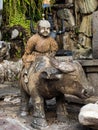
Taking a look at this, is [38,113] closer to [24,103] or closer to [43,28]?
[24,103]

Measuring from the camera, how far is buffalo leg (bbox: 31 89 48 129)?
3971 mm

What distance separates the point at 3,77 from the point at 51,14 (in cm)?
509

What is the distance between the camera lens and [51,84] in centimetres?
391

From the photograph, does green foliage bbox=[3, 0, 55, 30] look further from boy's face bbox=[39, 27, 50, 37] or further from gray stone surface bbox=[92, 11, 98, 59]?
boy's face bbox=[39, 27, 50, 37]

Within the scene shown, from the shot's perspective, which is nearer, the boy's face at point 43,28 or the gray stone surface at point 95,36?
the boy's face at point 43,28

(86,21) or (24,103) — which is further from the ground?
(86,21)

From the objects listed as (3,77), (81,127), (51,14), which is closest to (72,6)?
(51,14)

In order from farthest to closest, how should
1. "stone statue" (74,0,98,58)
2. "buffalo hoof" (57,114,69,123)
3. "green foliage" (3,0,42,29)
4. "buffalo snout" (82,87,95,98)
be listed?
"green foliage" (3,0,42,29)
"stone statue" (74,0,98,58)
"buffalo hoof" (57,114,69,123)
"buffalo snout" (82,87,95,98)

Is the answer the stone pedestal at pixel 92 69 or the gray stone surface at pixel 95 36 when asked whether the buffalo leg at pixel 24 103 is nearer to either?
the stone pedestal at pixel 92 69

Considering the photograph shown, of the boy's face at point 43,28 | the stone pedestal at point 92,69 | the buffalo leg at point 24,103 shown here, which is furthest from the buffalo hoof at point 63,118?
the boy's face at point 43,28

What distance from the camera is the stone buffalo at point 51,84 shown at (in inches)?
145

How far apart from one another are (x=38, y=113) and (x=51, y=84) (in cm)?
43

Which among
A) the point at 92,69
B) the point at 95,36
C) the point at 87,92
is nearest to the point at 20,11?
the point at 95,36

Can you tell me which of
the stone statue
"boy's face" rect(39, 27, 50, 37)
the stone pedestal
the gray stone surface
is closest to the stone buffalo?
"boy's face" rect(39, 27, 50, 37)
